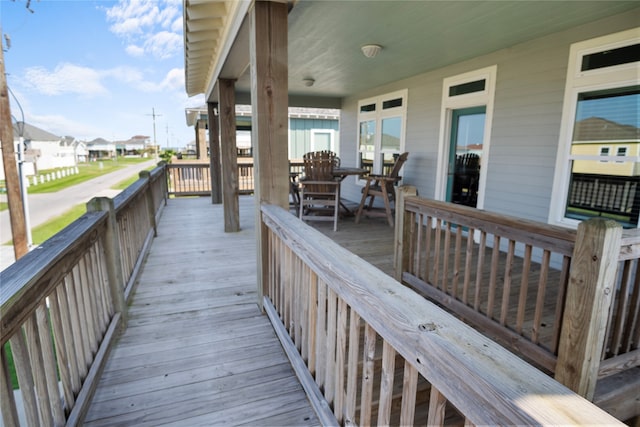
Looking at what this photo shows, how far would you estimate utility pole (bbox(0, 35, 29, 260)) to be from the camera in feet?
18.3

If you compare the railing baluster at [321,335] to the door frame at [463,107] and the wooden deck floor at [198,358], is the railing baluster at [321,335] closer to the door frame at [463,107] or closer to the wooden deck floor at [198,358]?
the wooden deck floor at [198,358]

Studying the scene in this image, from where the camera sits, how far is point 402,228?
2893 mm

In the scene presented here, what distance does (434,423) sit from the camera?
0.82m

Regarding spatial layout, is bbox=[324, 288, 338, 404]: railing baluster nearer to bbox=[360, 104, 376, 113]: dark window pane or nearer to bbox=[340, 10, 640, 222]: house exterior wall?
bbox=[340, 10, 640, 222]: house exterior wall

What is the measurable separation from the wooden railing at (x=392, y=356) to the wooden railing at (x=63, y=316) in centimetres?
101

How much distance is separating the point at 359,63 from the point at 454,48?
4.34ft

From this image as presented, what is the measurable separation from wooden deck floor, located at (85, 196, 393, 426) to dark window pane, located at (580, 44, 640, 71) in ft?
8.82

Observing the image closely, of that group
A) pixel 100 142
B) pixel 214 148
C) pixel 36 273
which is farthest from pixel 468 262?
pixel 100 142

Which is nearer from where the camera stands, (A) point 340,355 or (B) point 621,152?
(A) point 340,355

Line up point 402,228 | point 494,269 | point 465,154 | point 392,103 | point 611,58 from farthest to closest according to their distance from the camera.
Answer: point 392,103 < point 465,154 < point 611,58 < point 402,228 < point 494,269

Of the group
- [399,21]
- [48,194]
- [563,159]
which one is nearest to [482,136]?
[563,159]

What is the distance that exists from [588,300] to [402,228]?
5.03 feet

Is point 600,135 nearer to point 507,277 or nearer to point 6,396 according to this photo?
point 507,277

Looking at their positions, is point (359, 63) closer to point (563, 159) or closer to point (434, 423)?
point (563, 159)
